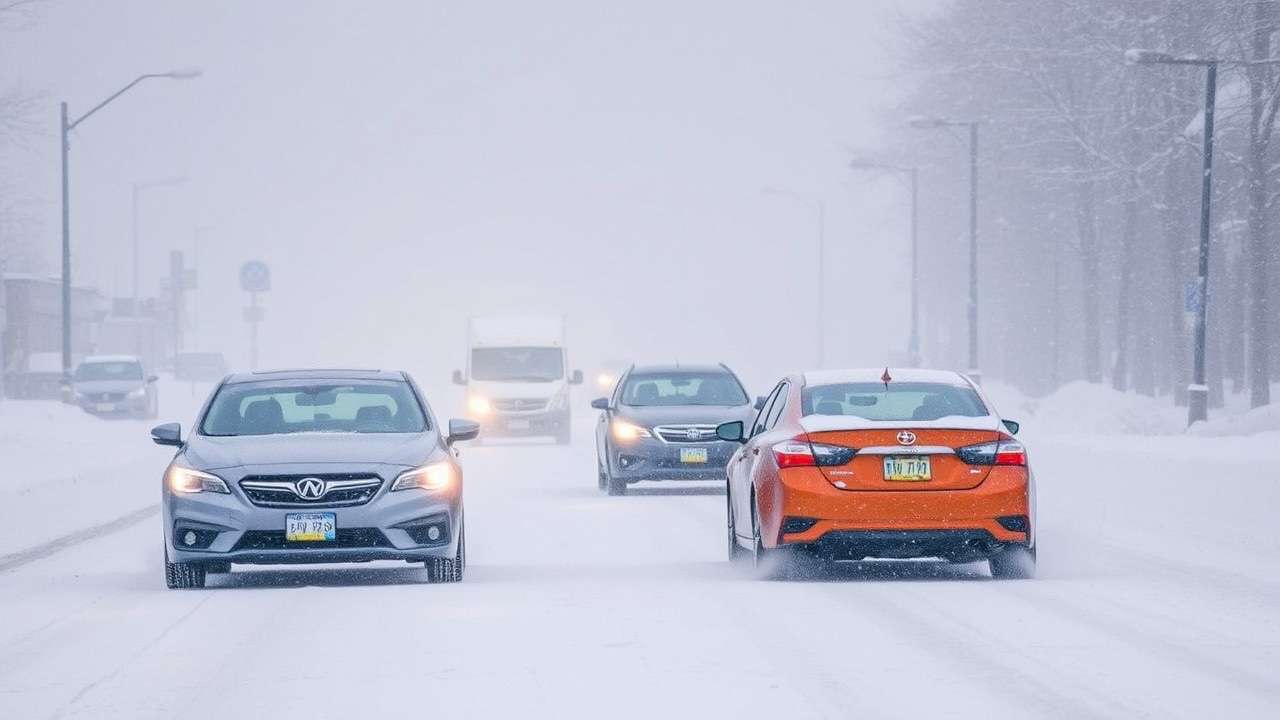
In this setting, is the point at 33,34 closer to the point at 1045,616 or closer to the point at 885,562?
the point at 885,562

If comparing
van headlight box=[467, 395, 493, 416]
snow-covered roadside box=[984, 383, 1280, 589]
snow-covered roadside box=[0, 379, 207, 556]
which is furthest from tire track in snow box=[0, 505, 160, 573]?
van headlight box=[467, 395, 493, 416]

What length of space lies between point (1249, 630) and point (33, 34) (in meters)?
38.9

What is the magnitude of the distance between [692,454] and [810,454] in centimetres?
1164

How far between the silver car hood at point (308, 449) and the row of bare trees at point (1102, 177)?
31.7m

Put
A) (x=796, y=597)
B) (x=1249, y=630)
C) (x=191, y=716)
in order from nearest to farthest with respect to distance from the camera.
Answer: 1. (x=191, y=716)
2. (x=1249, y=630)
3. (x=796, y=597)

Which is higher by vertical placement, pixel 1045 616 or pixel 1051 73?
pixel 1051 73

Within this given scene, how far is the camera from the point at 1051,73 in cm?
5753

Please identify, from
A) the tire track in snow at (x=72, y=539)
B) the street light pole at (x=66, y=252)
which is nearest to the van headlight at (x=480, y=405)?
the street light pole at (x=66, y=252)

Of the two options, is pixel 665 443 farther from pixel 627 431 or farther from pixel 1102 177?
pixel 1102 177

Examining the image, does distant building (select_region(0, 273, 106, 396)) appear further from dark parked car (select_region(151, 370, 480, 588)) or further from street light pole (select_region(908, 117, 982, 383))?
dark parked car (select_region(151, 370, 480, 588))

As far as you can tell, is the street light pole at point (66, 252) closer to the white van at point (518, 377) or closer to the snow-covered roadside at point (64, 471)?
the snow-covered roadside at point (64, 471)

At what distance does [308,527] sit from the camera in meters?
14.9

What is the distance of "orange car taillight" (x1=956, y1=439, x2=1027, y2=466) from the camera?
14812 mm

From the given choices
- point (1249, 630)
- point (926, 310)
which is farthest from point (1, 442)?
point (926, 310)
